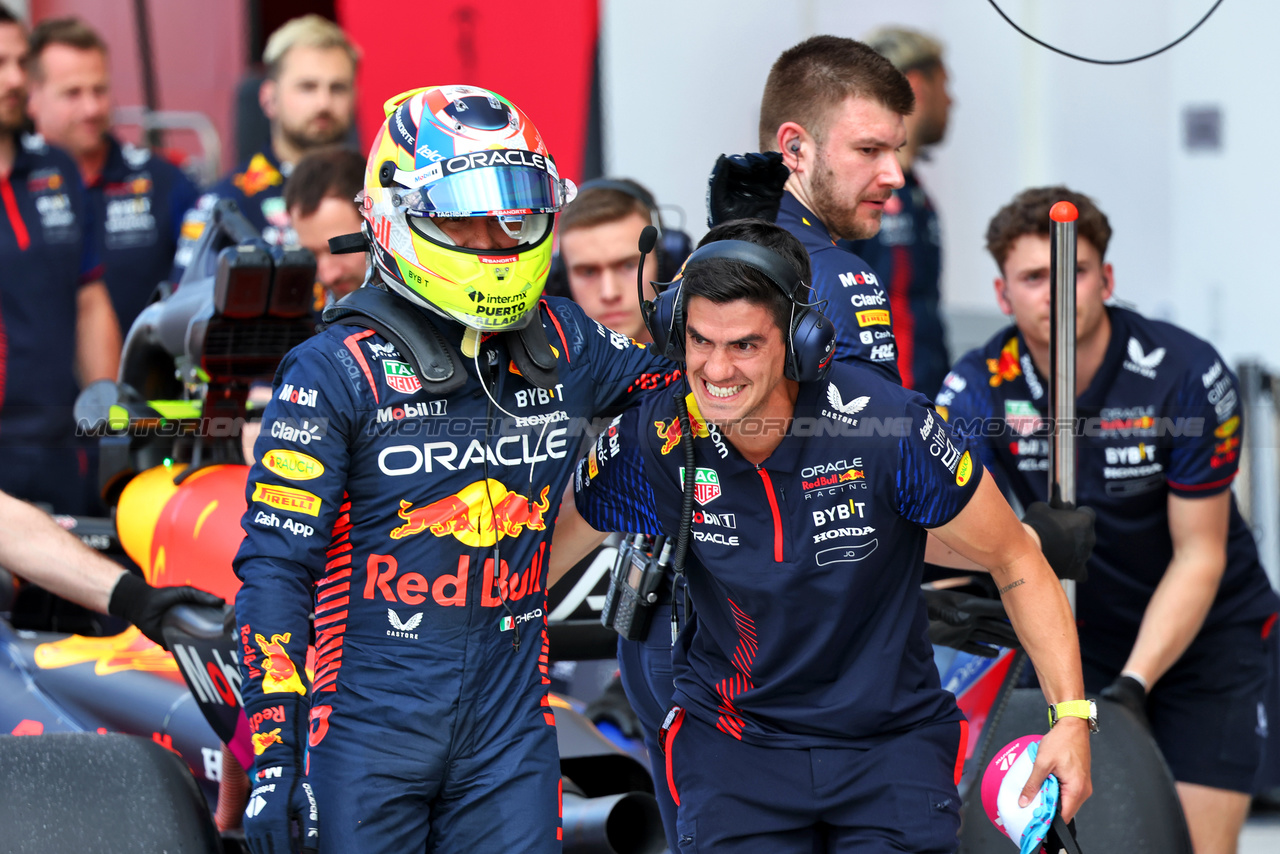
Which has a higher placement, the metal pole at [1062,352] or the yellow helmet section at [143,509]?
the metal pole at [1062,352]

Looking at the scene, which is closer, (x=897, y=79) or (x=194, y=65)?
(x=897, y=79)

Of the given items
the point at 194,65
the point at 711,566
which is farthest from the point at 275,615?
the point at 194,65

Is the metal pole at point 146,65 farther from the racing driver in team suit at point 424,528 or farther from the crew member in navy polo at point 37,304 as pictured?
the racing driver in team suit at point 424,528

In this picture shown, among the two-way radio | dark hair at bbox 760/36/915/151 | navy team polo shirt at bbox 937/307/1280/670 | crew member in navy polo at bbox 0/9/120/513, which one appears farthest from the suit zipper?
crew member in navy polo at bbox 0/9/120/513

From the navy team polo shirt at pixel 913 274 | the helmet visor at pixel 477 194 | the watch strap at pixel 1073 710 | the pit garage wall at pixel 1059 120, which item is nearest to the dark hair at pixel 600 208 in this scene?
the navy team polo shirt at pixel 913 274

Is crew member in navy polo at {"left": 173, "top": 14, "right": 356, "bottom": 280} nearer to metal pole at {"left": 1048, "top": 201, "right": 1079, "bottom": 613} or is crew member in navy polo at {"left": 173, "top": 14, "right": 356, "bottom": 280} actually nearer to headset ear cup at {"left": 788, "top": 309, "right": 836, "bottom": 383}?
metal pole at {"left": 1048, "top": 201, "right": 1079, "bottom": 613}

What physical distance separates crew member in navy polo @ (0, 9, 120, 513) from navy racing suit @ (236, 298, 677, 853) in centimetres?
354

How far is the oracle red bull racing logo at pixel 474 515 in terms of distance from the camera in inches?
98.8

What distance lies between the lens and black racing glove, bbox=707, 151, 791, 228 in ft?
9.87

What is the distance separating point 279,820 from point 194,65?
8.16 m

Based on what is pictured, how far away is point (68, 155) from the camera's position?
19.0ft

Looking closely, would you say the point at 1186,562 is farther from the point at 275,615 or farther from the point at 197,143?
the point at 197,143

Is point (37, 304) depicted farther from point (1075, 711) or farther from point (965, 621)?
point (1075, 711)

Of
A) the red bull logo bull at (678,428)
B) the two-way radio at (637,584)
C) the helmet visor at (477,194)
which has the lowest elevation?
the two-way radio at (637,584)
